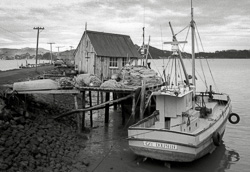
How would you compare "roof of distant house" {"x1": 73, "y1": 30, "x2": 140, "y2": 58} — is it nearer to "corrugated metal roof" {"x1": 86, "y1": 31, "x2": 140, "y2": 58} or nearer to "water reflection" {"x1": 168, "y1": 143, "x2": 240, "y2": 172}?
"corrugated metal roof" {"x1": 86, "y1": 31, "x2": 140, "y2": 58}

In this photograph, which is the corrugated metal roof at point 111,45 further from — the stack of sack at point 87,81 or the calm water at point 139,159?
the calm water at point 139,159

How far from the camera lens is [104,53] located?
2978cm

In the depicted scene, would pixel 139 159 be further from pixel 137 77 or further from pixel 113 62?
pixel 113 62

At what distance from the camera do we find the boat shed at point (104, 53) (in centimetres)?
2980

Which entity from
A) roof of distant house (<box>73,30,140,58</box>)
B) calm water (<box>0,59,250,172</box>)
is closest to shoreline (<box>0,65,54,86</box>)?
roof of distant house (<box>73,30,140,58</box>)

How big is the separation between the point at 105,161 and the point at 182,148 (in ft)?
13.7

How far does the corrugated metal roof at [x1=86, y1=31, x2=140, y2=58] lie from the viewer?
30.2 meters

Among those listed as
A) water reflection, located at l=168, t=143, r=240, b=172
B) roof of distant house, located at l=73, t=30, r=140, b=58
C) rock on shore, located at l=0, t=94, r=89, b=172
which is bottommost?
water reflection, located at l=168, t=143, r=240, b=172

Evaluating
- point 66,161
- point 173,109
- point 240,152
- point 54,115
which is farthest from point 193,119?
point 54,115

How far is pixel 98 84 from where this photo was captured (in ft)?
64.8

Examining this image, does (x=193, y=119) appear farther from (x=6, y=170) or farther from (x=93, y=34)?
(x=93, y=34)

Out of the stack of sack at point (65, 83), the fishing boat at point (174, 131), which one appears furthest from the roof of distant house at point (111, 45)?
the fishing boat at point (174, 131)

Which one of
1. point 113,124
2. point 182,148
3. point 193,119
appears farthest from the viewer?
point 113,124

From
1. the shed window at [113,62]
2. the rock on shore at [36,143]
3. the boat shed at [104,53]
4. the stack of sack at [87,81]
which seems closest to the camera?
the rock on shore at [36,143]
